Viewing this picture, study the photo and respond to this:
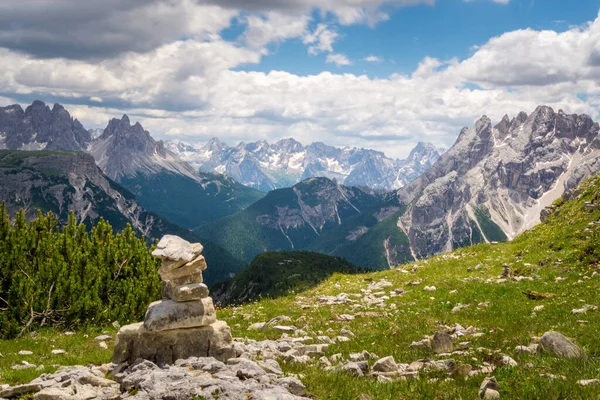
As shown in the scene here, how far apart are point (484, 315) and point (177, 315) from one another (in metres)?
14.3

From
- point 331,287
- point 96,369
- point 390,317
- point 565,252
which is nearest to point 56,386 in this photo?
point 96,369

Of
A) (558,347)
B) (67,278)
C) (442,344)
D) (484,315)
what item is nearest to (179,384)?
(442,344)

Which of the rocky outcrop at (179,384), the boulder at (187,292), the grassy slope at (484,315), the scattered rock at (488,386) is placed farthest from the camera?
the boulder at (187,292)

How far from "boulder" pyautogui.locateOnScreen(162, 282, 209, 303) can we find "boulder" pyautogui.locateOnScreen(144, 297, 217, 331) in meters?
0.26

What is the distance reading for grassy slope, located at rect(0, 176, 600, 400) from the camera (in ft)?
36.3

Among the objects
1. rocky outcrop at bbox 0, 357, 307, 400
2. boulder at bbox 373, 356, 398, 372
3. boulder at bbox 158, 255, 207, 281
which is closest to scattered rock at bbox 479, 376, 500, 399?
boulder at bbox 373, 356, 398, 372

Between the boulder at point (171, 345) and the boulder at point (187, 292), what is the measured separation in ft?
4.24

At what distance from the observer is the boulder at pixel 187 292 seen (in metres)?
17.0

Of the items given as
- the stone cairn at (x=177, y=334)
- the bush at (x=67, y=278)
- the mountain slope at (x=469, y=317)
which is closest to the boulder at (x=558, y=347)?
the mountain slope at (x=469, y=317)

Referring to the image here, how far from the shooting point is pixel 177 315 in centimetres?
1614

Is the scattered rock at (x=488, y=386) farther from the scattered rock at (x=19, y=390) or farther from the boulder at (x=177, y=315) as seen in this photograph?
the scattered rock at (x=19, y=390)

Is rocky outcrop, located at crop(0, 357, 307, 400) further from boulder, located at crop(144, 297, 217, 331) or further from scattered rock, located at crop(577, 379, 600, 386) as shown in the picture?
scattered rock, located at crop(577, 379, 600, 386)

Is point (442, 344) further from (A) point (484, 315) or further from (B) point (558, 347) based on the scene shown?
(A) point (484, 315)

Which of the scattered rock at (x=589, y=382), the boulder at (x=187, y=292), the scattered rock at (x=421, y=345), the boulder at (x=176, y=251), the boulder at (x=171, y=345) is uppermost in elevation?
the boulder at (x=176, y=251)
